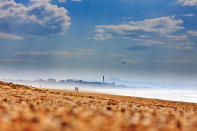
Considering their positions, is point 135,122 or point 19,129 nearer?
point 19,129

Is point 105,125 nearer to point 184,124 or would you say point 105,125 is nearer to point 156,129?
point 156,129

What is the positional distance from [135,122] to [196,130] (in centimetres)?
118

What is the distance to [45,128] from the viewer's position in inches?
158

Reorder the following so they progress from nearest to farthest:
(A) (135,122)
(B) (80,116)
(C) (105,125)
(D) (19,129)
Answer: (D) (19,129), (C) (105,125), (A) (135,122), (B) (80,116)

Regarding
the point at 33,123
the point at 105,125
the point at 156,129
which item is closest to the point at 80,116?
the point at 105,125

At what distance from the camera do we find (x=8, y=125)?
414cm

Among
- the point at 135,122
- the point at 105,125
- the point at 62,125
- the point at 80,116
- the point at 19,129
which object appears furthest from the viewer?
the point at 80,116

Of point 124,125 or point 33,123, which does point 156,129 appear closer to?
point 124,125

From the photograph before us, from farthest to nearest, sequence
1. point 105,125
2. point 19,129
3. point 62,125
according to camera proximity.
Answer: point 105,125 → point 62,125 → point 19,129

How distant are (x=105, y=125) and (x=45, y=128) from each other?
1.23 meters

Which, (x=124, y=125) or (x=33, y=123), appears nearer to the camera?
(x=33, y=123)

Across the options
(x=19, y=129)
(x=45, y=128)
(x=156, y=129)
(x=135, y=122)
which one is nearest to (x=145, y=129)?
(x=156, y=129)

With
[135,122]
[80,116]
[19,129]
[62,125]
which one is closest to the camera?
[19,129]

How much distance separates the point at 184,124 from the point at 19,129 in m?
3.46
